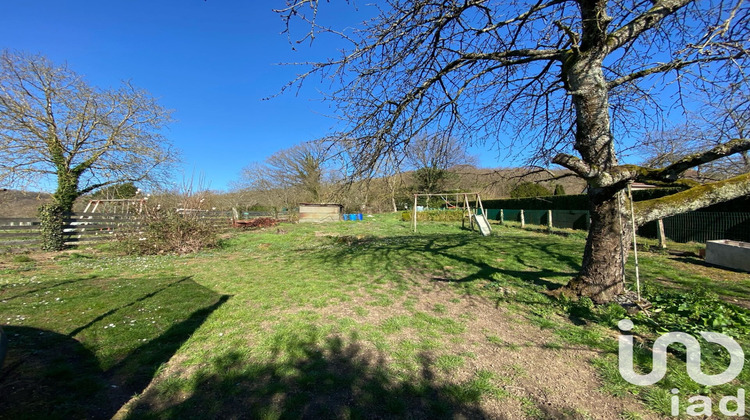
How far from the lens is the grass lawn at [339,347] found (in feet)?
7.24

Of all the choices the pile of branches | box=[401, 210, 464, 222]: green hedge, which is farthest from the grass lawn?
box=[401, 210, 464, 222]: green hedge

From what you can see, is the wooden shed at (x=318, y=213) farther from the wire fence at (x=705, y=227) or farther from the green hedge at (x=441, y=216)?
the wire fence at (x=705, y=227)

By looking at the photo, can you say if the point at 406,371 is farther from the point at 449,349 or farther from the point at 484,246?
the point at 484,246

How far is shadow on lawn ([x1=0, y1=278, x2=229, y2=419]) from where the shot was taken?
7.32 feet

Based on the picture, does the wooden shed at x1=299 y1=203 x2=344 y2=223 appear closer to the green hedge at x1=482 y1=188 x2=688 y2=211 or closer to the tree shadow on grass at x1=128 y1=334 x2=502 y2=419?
the green hedge at x1=482 y1=188 x2=688 y2=211

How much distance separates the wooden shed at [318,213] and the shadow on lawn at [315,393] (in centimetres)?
2391

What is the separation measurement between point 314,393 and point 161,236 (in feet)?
36.8

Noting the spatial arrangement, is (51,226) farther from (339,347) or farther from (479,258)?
(479,258)

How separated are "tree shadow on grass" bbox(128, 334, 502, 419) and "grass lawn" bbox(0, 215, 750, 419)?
1cm

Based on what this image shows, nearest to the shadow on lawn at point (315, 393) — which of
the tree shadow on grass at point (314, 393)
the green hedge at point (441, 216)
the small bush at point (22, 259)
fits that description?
the tree shadow on grass at point (314, 393)

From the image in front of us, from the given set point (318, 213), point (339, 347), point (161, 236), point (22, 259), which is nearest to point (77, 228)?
point (22, 259)

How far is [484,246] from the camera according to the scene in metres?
8.90

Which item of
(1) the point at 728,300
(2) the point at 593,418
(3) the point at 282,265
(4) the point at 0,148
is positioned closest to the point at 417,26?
(2) the point at 593,418

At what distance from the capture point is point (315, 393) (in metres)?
2.32
